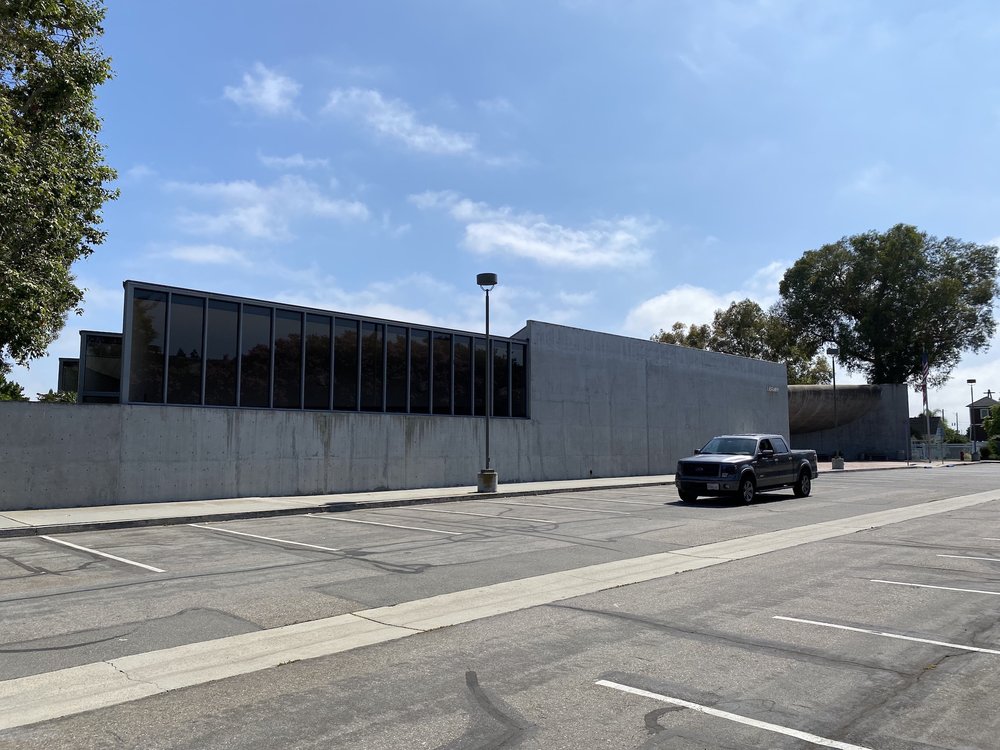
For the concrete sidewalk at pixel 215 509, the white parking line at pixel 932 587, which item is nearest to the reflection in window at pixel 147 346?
the concrete sidewalk at pixel 215 509

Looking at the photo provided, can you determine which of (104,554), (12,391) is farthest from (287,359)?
(12,391)

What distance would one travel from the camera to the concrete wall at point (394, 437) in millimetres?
17750

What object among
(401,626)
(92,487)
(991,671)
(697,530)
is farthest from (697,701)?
(92,487)

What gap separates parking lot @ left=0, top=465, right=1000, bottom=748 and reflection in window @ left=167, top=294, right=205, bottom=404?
6945 millimetres

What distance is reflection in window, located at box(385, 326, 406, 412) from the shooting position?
80.6 feet

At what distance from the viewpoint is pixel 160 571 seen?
9.77m

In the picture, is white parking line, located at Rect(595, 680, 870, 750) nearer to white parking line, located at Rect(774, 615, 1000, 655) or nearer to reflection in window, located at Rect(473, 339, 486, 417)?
white parking line, located at Rect(774, 615, 1000, 655)

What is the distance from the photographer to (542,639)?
21.1 feet

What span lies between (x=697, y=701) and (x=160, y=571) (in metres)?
7.57

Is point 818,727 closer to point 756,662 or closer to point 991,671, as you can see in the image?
point 756,662

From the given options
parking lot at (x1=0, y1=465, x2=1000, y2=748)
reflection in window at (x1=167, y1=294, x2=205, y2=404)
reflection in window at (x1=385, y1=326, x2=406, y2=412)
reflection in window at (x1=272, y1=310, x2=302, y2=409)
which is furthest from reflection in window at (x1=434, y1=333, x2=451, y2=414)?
parking lot at (x1=0, y1=465, x2=1000, y2=748)

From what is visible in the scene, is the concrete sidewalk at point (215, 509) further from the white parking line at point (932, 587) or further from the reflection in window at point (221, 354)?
→ the white parking line at point (932, 587)

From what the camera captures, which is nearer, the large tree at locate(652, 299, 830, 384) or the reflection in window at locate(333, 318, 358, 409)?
the reflection in window at locate(333, 318, 358, 409)

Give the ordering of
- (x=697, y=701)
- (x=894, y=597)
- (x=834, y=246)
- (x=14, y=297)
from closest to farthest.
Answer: (x=697, y=701), (x=894, y=597), (x=14, y=297), (x=834, y=246)
